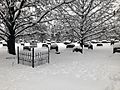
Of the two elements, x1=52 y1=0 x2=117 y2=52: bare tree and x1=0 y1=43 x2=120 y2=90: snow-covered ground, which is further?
x1=52 y1=0 x2=117 y2=52: bare tree

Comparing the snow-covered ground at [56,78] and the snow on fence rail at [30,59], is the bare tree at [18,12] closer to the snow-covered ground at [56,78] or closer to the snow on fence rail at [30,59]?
the snow on fence rail at [30,59]

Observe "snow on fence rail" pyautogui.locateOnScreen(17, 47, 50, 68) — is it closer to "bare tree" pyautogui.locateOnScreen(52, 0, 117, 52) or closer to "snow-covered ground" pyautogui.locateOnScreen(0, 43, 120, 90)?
"snow-covered ground" pyautogui.locateOnScreen(0, 43, 120, 90)

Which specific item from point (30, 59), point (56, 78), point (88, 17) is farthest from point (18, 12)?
point (88, 17)

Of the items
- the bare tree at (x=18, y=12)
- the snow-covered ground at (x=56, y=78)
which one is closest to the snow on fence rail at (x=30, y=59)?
the snow-covered ground at (x=56, y=78)

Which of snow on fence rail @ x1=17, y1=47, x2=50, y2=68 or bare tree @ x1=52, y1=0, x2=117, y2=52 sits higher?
bare tree @ x1=52, y1=0, x2=117, y2=52

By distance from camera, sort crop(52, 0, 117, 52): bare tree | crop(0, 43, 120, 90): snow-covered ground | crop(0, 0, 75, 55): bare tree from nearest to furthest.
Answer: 1. crop(0, 43, 120, 90): snow-covered ground
2. crop(0, 0, 75, 55): bare tree
3. crop(52, 0, 117, 52): bare tree

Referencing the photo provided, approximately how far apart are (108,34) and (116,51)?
4.40 m

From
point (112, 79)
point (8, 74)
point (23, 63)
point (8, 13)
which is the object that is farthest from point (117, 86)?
point (8, 13)

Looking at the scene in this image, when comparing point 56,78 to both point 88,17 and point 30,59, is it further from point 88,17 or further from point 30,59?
point 88,17

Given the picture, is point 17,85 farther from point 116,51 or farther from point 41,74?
point 116,51

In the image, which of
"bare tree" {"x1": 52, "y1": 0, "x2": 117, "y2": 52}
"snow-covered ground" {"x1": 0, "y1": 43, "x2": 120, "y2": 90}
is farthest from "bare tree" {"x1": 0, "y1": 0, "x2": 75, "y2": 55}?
"bare tree" {"x1": 52, "y1": 0, "x2": 117, "y2": 52}

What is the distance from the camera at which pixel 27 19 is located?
1720 centimetres

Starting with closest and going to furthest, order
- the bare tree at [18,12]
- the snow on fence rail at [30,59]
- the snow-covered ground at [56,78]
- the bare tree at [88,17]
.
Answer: the snow-covered ground at [56,78] < the snow on fence rail at [30,59] < the bare tree at [18,12] < the bare tree at [88,17]

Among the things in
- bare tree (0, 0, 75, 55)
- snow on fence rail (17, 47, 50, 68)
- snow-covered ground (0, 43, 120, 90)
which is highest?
bare tree (0, 0, 75, 55)
